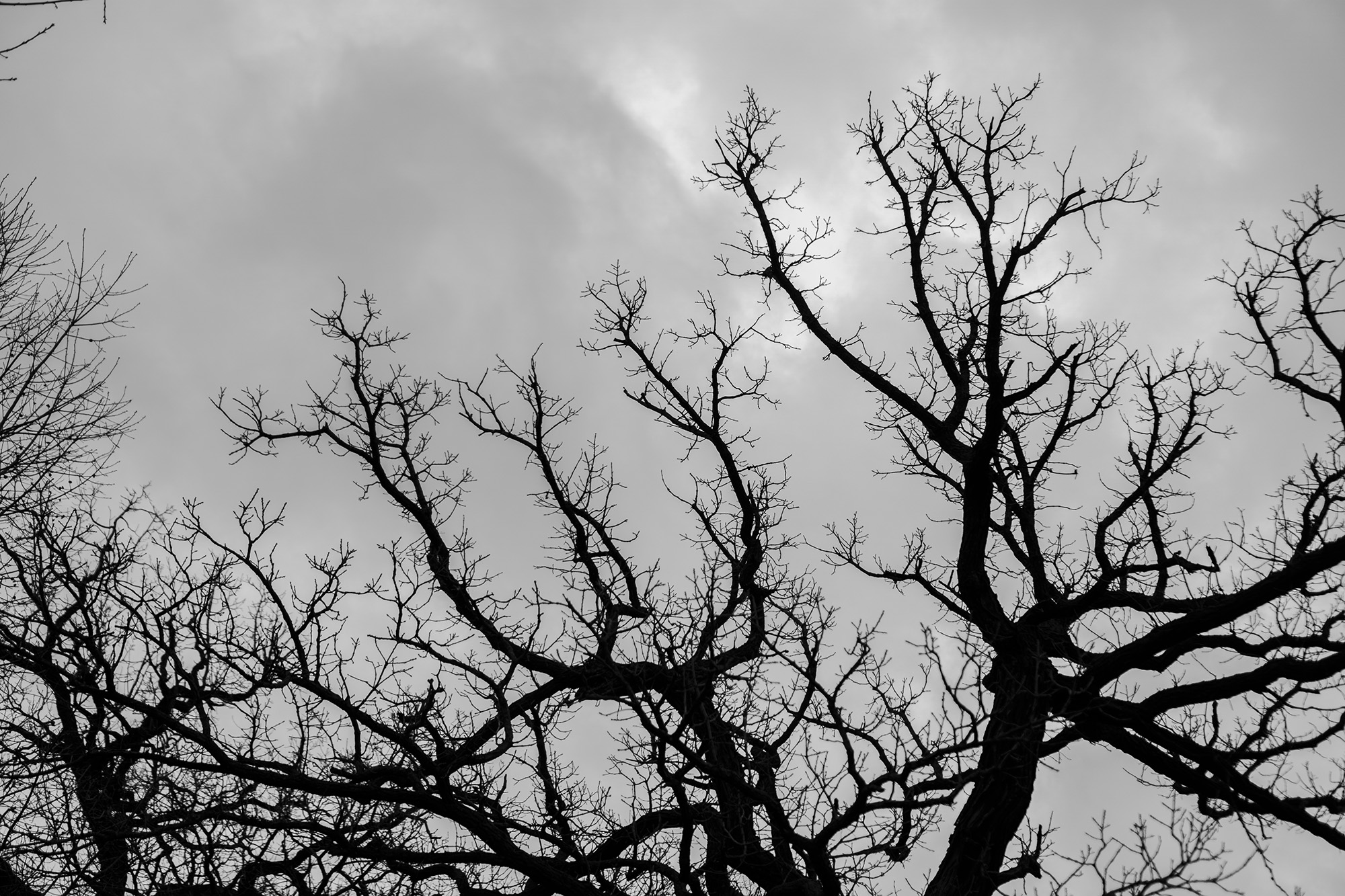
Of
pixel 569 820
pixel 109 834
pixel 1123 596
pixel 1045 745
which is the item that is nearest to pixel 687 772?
pixel 569 820

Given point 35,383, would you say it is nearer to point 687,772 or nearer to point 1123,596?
point 687,772

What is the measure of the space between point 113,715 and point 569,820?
146 inches

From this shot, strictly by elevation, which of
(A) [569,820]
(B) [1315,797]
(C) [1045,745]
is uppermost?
(B) [1315,797]

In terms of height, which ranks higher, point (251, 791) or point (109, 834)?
point (251, 791)

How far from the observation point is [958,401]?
11.3 metres

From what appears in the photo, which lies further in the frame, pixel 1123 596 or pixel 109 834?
pixel 1123 596

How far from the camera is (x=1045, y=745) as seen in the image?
8758 millimetres

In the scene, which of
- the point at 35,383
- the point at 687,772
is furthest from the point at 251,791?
the point at 35,383

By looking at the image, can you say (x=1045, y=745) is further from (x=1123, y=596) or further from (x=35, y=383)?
(x=35, y=383)

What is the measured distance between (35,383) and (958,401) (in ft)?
29.9

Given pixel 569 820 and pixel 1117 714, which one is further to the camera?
pixel 1117 714

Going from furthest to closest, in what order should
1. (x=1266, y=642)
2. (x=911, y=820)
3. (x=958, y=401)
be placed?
(x=958, y=401) < (x=1266, y=642) < (x=911, y=820)

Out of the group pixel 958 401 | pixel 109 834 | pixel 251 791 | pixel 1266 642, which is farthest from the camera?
pixel 958 401

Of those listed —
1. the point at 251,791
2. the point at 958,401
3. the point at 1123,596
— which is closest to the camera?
the point at 251,791
